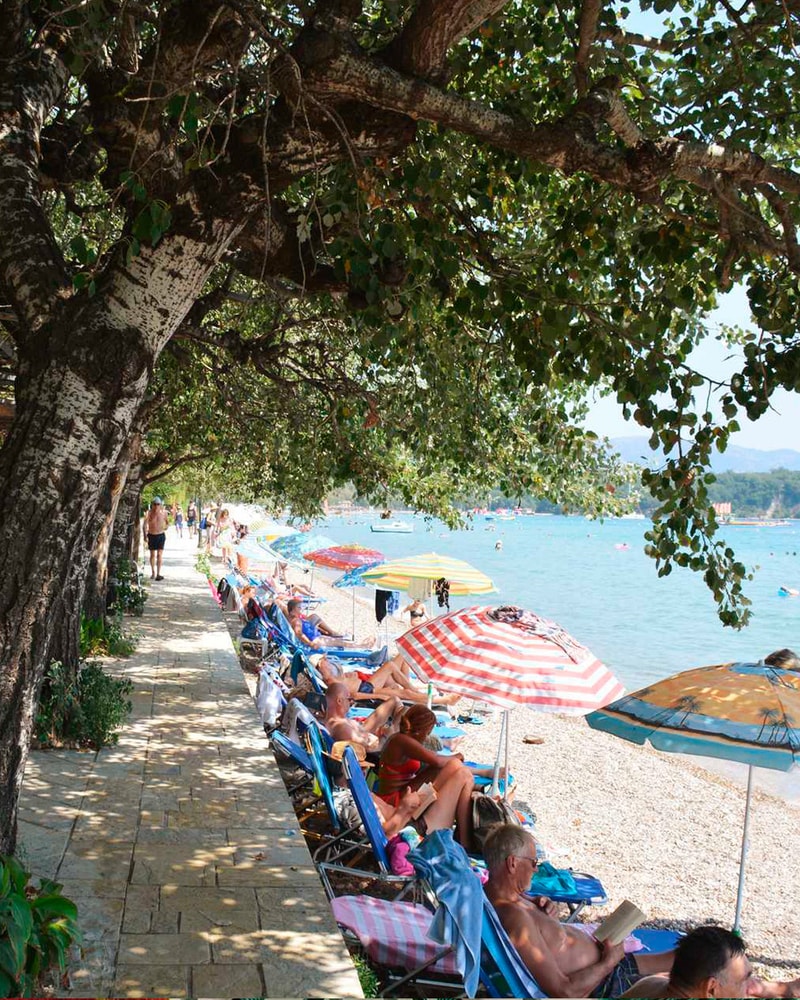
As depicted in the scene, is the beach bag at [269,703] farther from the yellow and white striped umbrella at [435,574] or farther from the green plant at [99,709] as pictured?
the yellow and white striped umbrella at [435,574]

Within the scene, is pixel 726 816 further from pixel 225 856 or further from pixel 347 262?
pixel 347 262

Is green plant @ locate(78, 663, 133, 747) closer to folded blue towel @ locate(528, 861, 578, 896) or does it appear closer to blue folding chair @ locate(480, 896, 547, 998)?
folded blue towel @ locate(528, 861, 578, 896)

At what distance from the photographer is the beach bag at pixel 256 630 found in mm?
13339

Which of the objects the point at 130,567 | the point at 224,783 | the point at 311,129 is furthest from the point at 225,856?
the point at 130,567

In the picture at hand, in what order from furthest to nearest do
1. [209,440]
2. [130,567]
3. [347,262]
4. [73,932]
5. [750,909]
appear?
[130,567] < [209,440] < [750,909] < [347,262] < [73,932]

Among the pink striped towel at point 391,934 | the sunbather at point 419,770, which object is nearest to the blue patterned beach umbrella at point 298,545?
the sunbather at point 419,770

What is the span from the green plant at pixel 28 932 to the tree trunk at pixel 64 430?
40cm

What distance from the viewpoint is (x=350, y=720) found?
9227 mm

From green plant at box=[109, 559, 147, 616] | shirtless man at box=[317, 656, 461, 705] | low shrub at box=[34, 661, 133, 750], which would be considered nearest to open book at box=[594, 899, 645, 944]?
low shrub at box=[34, 661, 133, 750]

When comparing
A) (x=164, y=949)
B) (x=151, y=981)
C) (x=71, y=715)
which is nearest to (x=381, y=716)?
(x=71, y=715)

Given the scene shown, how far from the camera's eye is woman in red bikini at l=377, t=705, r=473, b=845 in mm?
6672

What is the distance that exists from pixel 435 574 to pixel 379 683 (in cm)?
398

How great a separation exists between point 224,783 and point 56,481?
3860 mm

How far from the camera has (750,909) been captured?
8.04 m
